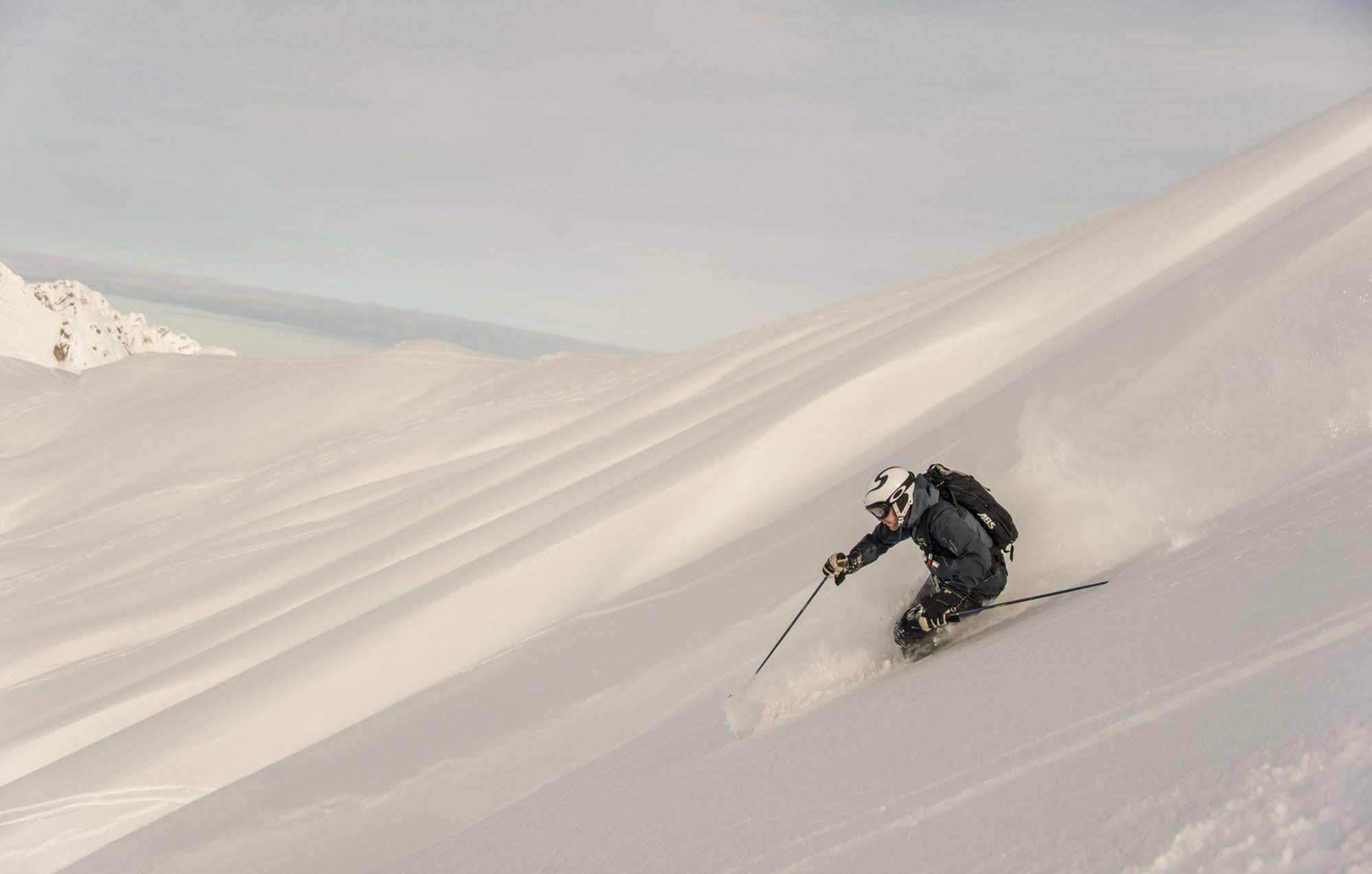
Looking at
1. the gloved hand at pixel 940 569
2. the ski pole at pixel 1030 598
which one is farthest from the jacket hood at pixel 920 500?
the ski pole at pixel 1030 598

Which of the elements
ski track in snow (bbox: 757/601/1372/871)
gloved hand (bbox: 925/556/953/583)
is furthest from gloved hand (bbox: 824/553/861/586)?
ski track in snow (bbox: 757/601/1372/871)

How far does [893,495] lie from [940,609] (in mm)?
673

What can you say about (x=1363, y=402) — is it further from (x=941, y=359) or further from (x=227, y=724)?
(x=227, y=724)

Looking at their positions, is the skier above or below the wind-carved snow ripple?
above

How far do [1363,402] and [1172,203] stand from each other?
8.53m

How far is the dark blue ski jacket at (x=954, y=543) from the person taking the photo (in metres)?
5.58

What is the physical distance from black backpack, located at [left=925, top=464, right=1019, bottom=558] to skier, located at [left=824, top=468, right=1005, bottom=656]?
0.04 meters

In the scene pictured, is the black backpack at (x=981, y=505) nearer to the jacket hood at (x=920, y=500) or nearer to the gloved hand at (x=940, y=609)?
the jacket hood at (x=920, y=500)

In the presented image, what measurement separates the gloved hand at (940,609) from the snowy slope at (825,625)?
376 millimetres

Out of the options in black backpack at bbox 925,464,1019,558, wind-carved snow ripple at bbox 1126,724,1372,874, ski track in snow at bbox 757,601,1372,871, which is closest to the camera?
wind-carved snow ripple at bbox 1126,724,1372,874

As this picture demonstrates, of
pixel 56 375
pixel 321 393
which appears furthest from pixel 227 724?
pixel 56 375

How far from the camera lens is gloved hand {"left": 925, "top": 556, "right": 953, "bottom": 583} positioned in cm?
570

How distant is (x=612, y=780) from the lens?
19.2ft

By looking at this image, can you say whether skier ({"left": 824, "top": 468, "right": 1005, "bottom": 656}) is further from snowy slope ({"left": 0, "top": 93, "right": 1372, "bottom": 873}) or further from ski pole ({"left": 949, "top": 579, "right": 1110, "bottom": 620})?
snowy slope ({"left": 0, "top": 93, "right": 1372, "bottom": 873})
